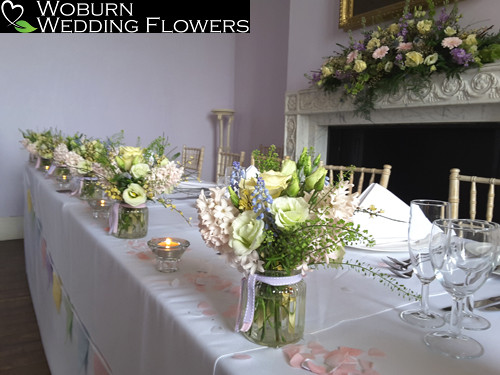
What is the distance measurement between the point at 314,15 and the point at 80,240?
3.28 metres

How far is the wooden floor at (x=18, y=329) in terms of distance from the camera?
185 cm

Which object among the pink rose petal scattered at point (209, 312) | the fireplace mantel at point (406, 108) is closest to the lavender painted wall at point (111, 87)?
A: the fireplace mantel at point (406, 108)

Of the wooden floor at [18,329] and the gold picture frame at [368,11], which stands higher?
the gold picture frame at [368,11]

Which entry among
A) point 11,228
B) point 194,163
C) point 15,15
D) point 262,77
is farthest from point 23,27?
point 262,77

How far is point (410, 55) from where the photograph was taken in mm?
2562

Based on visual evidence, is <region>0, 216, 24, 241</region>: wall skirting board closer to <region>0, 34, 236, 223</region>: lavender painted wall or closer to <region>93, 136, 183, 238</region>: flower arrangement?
<region>0, 34, 236, 223</region>: lavender painted wall

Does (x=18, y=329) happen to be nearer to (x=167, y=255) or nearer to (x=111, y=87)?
(x=167, y=255)

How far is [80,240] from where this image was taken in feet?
4.10

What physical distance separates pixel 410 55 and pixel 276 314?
243 centimetres

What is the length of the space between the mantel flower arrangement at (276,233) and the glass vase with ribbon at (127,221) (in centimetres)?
58

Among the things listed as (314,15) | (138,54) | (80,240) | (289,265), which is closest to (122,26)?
(138,54)

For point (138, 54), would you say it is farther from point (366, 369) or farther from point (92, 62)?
point (366, 369)

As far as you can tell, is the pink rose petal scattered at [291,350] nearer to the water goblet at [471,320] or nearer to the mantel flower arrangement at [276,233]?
the mantel flower arrangement at [276,233]

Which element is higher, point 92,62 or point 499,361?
point 92,62
